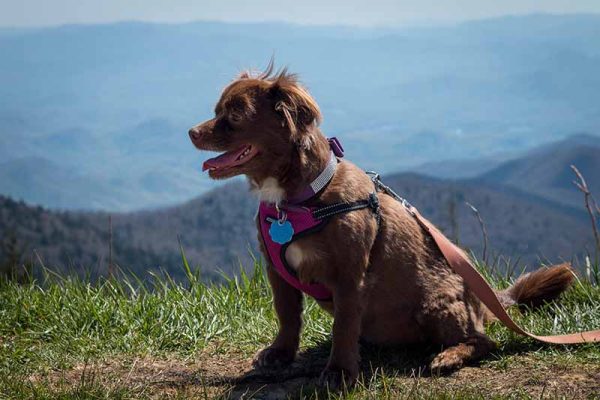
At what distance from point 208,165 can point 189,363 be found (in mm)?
1074

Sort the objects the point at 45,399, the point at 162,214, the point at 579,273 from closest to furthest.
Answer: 1. the point at 45,399
2. the point at 579,273
3. the point at 162,214

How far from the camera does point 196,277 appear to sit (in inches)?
196

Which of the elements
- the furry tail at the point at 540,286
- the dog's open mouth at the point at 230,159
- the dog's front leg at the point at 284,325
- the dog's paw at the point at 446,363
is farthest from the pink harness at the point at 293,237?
the furry tail at the point at 540,286

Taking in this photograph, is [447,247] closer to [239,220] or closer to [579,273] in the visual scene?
[579,273]

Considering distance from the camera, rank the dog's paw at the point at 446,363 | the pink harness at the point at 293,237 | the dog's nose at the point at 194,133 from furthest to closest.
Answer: the dog's paw at the point at 446,363 < the pink harness at the point at 293,237 < the dog's nose at the point at 194,133

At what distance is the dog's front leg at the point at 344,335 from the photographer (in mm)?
3543

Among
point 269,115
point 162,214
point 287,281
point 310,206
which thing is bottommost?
point 162,214

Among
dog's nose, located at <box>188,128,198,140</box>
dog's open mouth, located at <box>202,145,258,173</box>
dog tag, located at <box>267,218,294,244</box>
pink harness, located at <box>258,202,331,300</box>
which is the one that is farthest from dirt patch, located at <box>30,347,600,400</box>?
dog's nose, located at <box>188,128,198,140</box>

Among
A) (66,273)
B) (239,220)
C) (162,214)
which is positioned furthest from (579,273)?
(162,214)

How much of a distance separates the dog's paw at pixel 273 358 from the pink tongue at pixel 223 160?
0.92 metres

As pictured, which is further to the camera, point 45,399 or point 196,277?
point 196,277

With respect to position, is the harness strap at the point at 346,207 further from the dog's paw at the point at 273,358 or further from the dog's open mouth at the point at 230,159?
the dog's paw at the point at 273,358

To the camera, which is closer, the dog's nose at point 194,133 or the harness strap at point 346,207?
the dog's nose at point 194,133

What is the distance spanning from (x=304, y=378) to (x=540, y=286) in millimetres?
1424
